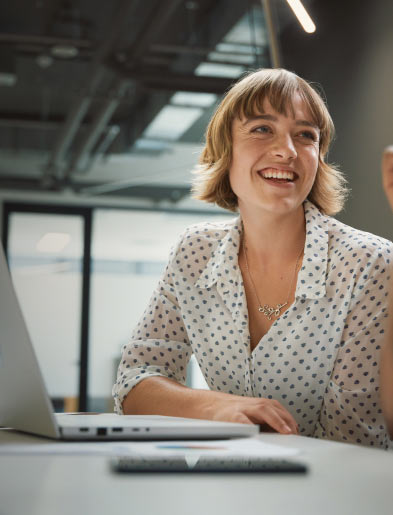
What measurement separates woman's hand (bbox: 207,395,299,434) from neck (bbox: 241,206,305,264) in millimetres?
645

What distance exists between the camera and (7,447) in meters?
0.92

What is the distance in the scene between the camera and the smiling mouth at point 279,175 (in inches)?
74.5

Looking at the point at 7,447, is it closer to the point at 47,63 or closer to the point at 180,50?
the point at 180,50

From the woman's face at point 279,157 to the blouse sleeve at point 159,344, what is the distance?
0.93 feet

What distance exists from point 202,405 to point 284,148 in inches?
30.6

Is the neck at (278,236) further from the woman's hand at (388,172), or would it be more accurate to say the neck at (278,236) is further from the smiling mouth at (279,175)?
the woman's hand at (388,172)

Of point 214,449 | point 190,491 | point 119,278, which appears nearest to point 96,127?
point 119,278

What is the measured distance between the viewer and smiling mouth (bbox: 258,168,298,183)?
6.21 ft

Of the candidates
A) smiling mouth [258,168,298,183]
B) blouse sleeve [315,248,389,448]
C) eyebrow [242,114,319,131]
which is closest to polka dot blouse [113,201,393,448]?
blouse sleeve [315,248,389,448]

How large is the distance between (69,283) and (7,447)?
26.9 feet

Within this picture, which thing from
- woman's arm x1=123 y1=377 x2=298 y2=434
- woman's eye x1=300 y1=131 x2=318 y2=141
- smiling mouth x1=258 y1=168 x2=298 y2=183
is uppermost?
woman's eye x1=300 y1=131 x2=318 y2=141

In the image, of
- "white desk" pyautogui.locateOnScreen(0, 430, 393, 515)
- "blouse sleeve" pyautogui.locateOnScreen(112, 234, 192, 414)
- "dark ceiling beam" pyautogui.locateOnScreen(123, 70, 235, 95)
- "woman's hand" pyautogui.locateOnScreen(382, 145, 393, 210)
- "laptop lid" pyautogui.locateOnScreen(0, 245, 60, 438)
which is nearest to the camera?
"white desk" pyautogui.locateOnScreen(0, 430, 393, 515)

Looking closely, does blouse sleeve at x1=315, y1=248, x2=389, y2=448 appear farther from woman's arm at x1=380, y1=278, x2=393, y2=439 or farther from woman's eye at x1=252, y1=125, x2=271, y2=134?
woman's eye at x1=252, y1=125, x2=271, y2=134

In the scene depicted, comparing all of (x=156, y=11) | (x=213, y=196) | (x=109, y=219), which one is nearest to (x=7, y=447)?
(x=213, y=196)
